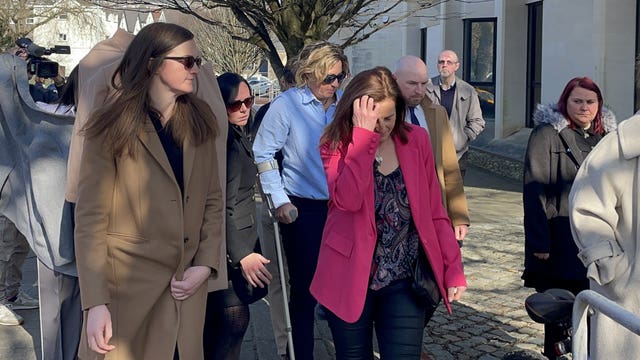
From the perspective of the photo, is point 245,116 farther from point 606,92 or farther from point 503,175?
point 503,175

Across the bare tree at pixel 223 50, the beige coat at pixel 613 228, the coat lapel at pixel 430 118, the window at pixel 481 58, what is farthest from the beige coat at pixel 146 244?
the bare tree at pixel 223 50

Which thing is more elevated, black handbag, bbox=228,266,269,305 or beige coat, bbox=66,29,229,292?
beige coat, bbox=66,29,229,292

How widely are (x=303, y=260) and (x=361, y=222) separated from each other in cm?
134

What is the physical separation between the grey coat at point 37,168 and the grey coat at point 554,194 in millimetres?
2600

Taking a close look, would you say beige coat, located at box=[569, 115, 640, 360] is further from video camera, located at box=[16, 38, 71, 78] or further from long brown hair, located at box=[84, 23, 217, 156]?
video camera, located at box=[16, 38, 71, 78]

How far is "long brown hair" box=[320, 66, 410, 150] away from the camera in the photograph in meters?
3.56

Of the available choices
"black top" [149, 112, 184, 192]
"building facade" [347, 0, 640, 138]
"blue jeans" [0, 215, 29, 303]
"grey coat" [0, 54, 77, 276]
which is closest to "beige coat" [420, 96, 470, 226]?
"black top" [149, 112, 184, 192]

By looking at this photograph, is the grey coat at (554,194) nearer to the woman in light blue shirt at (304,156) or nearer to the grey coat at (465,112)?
the woman in light blue shirt at (304,156)

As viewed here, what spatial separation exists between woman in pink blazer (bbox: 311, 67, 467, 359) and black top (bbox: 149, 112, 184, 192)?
0.67 m

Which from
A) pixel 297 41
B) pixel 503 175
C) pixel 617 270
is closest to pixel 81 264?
pixel 617 270

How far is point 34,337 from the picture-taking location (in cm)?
598

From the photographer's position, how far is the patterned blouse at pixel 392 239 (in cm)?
356

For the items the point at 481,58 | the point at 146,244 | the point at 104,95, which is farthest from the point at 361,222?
the point at 481,58

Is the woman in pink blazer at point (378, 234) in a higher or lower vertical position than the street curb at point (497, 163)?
higher
